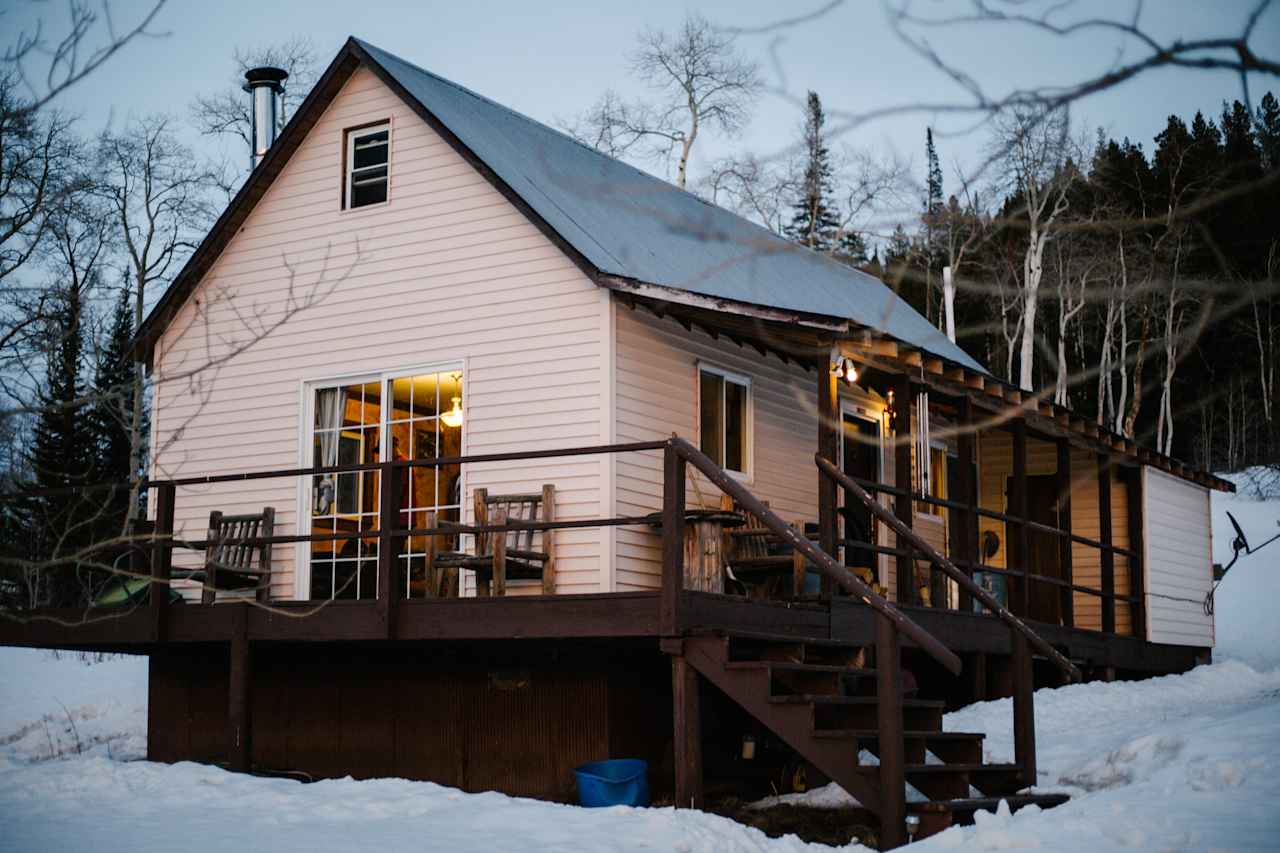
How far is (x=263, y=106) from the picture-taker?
57.7 feet

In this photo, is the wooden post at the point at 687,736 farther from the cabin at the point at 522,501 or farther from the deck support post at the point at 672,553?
the deck support post at the point at 672,553

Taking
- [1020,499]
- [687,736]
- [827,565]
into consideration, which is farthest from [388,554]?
[1020,499]

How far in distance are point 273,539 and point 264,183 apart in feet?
14.3

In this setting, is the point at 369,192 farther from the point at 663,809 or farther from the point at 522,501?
the point at 663,809

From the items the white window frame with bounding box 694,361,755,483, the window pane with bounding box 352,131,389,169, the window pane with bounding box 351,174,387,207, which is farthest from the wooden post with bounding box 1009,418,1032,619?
the window pane with bounding box 352,131,389,169

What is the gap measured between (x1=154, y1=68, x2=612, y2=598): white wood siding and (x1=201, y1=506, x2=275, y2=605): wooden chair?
179 mm

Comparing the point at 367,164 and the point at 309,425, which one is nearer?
the point at 309,425

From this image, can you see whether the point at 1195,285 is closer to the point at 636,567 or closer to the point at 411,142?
the point at 636,567

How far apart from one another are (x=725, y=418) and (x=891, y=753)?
210 inches

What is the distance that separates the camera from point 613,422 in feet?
40.6

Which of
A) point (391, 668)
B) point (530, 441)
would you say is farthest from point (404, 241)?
point (391, 668)

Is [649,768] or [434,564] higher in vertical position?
[434,564]

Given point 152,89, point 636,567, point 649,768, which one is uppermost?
point 152,89

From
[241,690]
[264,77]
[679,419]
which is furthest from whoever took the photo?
[264,77]
